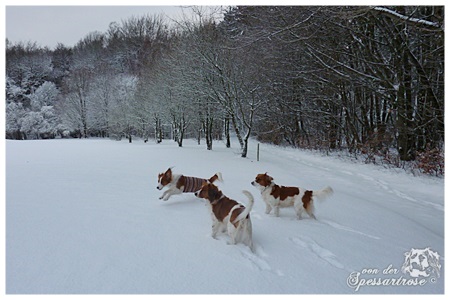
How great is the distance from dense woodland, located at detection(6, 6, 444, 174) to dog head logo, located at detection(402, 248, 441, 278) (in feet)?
13.1

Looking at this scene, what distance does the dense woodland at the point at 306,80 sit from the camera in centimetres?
920

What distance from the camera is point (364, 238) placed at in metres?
3.44

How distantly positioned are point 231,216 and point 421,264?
2.08 meters

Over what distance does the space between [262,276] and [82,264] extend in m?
1.68

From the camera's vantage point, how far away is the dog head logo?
2.56 m

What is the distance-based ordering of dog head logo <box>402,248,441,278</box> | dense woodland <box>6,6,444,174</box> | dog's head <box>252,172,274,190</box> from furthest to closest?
dense woodland <box>6,6,444,174</box>, dog's head <box>252,172,274,190</box>, dog head logo <box>402,248,441,278</box>

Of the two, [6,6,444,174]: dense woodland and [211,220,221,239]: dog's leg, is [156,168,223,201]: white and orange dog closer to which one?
[211,220,221,239]: dog's leg

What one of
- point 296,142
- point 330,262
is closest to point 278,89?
point 296,142

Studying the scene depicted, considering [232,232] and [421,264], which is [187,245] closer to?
[232,232]

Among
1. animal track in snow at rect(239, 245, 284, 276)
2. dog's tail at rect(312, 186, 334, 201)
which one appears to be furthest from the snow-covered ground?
dog's tail at rect(312, 186, 334, 201)

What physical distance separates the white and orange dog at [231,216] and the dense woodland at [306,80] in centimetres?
411

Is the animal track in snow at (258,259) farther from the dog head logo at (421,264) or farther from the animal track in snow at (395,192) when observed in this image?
the animal track in snow at (395,192)

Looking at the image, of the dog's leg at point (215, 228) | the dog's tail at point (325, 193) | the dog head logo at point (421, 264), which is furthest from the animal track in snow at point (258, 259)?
the dog's tail at point (325, 193)

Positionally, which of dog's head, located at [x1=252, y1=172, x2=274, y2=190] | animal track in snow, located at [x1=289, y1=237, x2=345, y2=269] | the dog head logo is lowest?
the dog head logo
